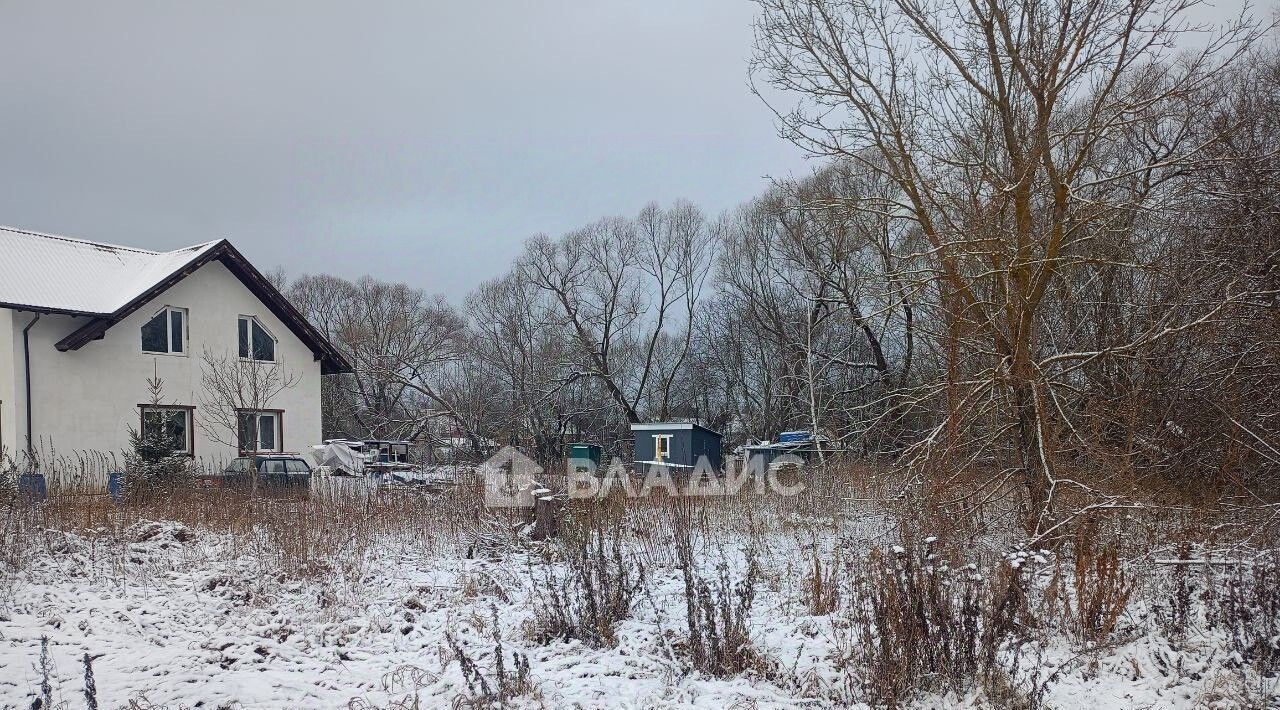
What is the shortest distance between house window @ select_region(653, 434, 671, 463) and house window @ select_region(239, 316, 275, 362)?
10.7 metres

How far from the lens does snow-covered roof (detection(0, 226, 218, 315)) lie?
17.8 meters

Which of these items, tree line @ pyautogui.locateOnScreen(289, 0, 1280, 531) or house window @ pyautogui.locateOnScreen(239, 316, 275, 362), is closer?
tree line @ pyautogui.locateOnScreen(289, 0, 1280, 531)

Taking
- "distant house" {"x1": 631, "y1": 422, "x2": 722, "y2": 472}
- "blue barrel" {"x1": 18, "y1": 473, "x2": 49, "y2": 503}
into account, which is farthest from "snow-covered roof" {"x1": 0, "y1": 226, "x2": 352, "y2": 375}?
"distant house" {"x1": 631, "y1": 422, "x2": 722, "y2": 472}

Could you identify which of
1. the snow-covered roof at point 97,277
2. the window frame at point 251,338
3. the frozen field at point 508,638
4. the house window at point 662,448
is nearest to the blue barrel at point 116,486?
the frozen field at point 508,638

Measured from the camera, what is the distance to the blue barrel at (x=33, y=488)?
980cm

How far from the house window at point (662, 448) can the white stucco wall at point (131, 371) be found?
958 cm

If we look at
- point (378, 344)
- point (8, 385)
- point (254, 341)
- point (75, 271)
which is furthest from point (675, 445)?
point (378, 344)

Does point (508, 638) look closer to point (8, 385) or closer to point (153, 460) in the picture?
point (153, 460)

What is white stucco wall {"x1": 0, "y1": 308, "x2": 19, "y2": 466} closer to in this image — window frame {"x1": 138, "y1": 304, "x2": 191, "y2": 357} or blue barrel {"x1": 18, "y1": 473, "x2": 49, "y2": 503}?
window frame {"x1": 138, "y1": 304, "x2": 191, "y2": 357}

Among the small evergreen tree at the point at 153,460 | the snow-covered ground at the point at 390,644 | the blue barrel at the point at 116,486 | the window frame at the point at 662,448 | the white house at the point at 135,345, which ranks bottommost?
the snow-covered ground at the point at 390,644

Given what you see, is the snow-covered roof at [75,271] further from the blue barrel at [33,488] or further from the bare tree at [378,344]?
the bare tree at [378,344]

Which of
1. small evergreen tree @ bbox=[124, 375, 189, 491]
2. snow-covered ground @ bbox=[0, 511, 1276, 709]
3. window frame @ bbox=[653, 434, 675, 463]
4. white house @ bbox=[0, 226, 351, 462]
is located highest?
white house @ bbox=[0, 226, 351, 462]

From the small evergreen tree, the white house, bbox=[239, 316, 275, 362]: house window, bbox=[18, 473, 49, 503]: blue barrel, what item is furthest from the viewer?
bbox=[239, 316, 275, 362]: house window

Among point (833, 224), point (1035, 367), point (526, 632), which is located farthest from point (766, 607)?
point (833, 224)
